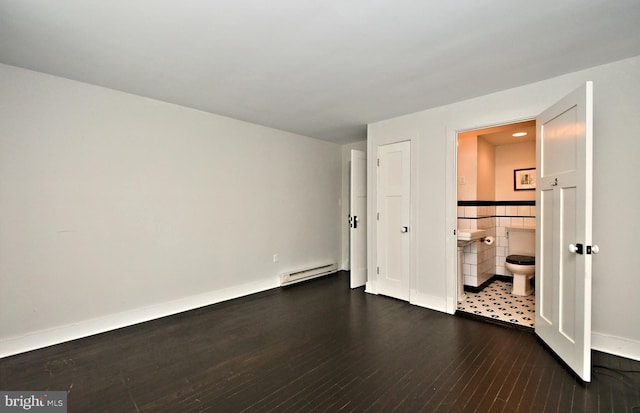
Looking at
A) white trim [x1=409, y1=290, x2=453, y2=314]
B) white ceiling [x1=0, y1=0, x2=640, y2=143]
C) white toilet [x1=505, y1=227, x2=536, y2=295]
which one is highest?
white ceiling [x1=0, y1=0, x2=640, y2=143]

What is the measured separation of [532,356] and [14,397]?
377 centimetres

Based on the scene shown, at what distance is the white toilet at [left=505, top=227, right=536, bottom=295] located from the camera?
3.86 m

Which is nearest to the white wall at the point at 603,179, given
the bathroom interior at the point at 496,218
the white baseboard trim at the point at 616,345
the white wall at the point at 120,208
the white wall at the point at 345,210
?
the white baseboard trim at the point at 616,345

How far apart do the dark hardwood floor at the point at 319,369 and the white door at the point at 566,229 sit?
0.75 feet

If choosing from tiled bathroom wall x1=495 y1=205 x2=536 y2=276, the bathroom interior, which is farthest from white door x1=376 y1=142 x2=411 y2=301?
tiled bathroom wall x1=495 y1=205 x2=536 y2=276

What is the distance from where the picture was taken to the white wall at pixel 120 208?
8.22 feet

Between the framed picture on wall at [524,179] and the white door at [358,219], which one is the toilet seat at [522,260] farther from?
the white door at [358,219]

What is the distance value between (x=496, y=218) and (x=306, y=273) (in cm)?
330

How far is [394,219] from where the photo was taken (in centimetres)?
398

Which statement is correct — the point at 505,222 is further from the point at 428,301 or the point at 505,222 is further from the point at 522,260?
the point at 428,301

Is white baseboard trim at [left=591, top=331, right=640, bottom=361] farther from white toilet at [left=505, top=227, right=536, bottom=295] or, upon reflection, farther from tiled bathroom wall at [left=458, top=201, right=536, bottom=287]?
tiled bathroom wall at [left=458, top=201, right=536, bottom=287]

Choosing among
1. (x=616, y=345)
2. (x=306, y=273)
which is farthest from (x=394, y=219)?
(x=616, y=345)

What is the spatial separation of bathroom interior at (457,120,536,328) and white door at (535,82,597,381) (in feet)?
3.34

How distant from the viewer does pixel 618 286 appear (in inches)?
94.7
